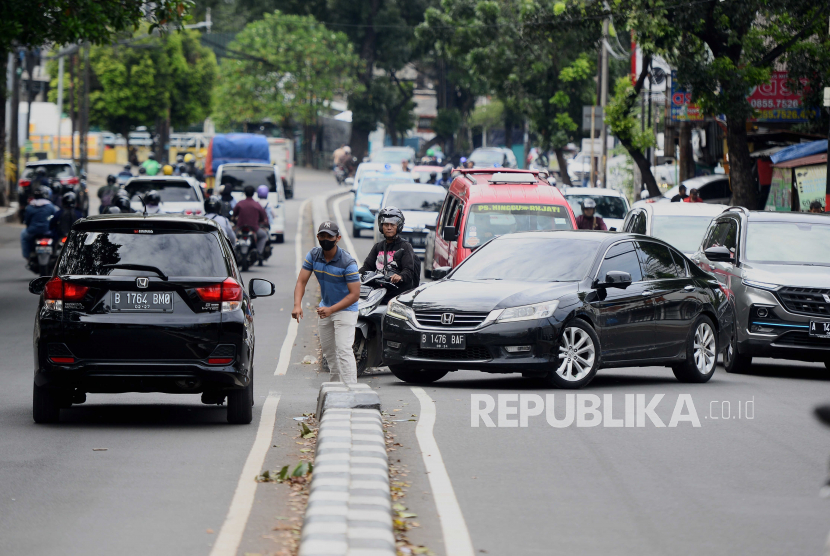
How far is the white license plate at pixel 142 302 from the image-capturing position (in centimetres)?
974

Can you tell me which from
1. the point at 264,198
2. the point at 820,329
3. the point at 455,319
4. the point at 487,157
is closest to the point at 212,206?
the point at 264,198

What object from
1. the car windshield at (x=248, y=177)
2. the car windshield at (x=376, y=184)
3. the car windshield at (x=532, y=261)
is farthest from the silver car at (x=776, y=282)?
the car windshield at (x=376, y=184)

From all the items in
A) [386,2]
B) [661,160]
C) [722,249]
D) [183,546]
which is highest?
[386,2]

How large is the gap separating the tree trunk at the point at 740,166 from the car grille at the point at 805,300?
537 inches

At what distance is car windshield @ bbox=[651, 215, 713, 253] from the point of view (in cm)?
1964

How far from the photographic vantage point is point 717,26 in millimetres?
27922

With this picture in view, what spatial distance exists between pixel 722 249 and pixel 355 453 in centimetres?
791

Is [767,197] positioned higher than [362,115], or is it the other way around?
[362,115]

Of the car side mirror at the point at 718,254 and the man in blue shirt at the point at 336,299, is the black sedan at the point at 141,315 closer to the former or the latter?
the man in blue shirt at the point at 336,299

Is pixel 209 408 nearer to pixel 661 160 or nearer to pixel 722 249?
pixel 722 249

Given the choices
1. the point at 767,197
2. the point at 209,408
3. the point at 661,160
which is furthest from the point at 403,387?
the point at 661,160

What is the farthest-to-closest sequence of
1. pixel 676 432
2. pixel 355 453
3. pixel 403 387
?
pixel 403 387
pixel 676 432
pixel 355 453

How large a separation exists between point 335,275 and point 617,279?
2.79 m

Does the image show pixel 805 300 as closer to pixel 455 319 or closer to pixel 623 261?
pixel 623 261
